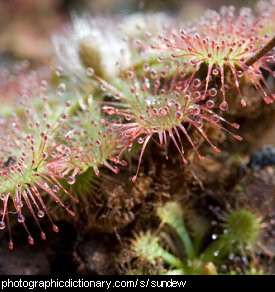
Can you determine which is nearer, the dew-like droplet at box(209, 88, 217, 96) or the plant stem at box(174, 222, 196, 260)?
the dew-like droplet at box(209, 88, 217, 96)

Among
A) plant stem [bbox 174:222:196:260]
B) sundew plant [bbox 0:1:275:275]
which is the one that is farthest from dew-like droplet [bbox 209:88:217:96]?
plant stem [bbox 174:222:196:260]

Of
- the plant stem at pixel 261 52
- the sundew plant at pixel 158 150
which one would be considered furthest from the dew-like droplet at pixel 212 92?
the plant stem at pixel 261 52

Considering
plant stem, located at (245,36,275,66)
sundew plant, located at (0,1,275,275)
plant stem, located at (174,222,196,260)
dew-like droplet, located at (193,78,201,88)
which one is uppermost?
plant stem, located at (245,36,275,66)

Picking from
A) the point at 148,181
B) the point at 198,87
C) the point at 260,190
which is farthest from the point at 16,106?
the point at 260,190

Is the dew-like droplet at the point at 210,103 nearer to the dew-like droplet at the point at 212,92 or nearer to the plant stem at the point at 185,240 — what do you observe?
the dew-like droplet at the point at 212,92

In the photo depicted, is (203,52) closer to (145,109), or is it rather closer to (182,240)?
(145,109)

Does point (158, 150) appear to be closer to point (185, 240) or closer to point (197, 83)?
point (197, 83)

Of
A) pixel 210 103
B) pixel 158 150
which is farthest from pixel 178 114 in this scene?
pixel 158 150

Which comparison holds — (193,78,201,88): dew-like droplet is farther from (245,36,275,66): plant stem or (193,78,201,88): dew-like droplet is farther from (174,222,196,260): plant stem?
(174,222,196,260): plant stem
